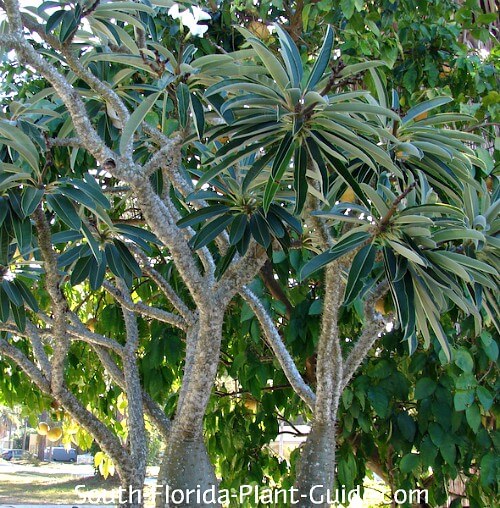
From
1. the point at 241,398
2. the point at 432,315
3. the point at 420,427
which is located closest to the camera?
the point at 432,315

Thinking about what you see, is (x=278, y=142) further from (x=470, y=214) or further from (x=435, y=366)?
(x=435, y=366)

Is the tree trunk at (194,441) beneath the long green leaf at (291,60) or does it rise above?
beneath

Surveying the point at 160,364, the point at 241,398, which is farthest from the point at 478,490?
the point at 160,364

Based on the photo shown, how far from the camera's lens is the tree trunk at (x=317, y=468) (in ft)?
5.64

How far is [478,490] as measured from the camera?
2902 millimetres

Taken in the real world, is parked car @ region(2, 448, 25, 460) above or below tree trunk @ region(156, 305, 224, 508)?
below

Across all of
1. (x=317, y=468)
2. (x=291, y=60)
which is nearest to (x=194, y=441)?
(x=317, y=468)

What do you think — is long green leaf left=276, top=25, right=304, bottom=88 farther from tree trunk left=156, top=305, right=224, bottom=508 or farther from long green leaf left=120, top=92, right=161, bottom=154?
tree trunk left=156, top=305, right=224, bottom=508

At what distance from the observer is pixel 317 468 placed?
1.76 meters

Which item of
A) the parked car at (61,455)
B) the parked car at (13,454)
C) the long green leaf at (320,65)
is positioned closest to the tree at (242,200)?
the long green leaf at (320,65)

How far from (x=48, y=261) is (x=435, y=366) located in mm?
1554

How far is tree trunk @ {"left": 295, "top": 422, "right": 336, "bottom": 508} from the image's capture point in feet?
5.64

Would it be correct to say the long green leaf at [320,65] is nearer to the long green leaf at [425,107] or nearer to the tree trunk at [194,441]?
the long green leaf at [425,107]

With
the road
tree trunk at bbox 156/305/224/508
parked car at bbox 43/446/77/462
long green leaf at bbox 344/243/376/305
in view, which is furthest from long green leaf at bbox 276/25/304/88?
parked car at bbox 43/446/77/462
